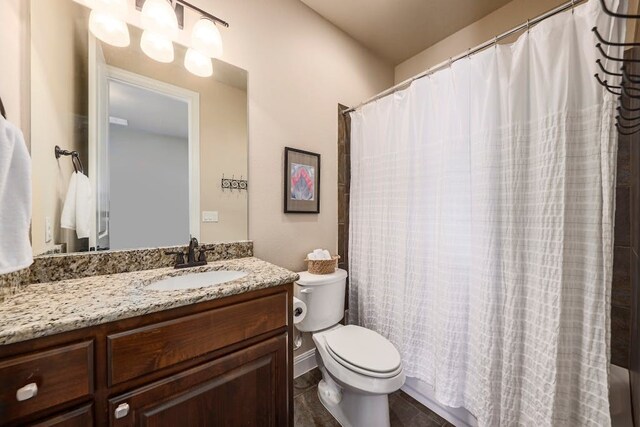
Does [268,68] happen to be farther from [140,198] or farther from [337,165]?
[140,198]

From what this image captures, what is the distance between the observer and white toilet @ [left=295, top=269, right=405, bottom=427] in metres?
1.15

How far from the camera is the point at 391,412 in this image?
145 centimetres

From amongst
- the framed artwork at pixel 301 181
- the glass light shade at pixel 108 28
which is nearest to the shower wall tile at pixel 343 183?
the framed artwork at pixel 301 181

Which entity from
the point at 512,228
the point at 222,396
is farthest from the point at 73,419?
the point at 512,228

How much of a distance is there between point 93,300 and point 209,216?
668 millimetres

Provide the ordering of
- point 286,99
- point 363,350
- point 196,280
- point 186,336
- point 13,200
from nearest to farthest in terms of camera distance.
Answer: point 13,200 → point 186,336 → point 196,280 → point 363,350 → point 286,99

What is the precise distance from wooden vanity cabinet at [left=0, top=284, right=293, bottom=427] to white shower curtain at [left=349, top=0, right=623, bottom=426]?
2.78 ft

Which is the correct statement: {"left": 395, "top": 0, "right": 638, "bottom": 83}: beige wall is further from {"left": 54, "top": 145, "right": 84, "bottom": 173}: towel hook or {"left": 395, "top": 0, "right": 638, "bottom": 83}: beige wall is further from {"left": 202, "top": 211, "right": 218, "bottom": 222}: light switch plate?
{"left": 54, "top": 145, "right": 84, "bottom": 173}: towel hook

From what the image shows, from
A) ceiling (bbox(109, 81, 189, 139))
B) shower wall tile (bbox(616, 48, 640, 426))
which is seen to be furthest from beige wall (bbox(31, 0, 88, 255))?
shower wall tile (bbox(616, 48, 640, 426))

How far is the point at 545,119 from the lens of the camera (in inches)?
38.9

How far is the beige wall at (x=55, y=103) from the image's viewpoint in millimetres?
936

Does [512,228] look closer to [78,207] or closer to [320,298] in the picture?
[320,298]

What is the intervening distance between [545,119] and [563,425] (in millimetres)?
1201

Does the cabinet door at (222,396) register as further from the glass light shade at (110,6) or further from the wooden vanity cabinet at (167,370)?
the glass light shade at (110,6)
